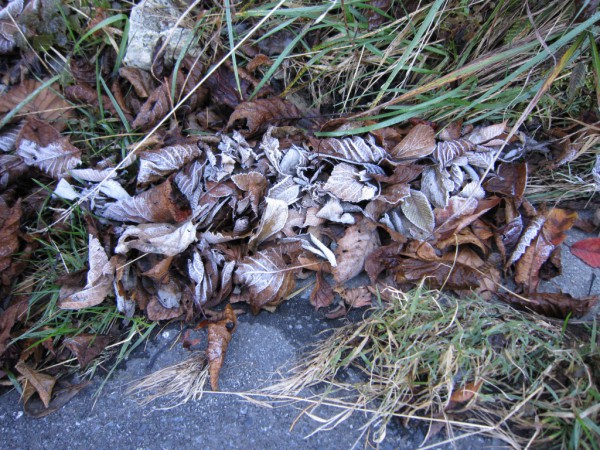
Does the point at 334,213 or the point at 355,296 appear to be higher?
the point at 334,213

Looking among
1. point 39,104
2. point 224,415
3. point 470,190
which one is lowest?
point 224,415

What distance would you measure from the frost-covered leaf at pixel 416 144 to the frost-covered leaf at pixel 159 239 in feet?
3.02

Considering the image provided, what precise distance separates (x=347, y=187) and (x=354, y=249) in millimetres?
256

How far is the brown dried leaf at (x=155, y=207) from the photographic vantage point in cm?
167

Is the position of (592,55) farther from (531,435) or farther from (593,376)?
(531,435)

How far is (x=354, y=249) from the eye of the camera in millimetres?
1728

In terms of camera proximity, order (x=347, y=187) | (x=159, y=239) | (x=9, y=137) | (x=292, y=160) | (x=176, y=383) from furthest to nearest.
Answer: (x=9, y=137), (x=292, y=160), (x=347, y=187), (x=159, y=239), (x=176, y=383)

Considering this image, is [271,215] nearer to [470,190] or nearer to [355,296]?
[355,296]

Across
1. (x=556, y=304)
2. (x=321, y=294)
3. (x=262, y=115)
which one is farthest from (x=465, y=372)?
(x=262, y=115)

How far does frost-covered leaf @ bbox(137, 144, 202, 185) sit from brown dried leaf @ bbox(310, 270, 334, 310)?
748mm

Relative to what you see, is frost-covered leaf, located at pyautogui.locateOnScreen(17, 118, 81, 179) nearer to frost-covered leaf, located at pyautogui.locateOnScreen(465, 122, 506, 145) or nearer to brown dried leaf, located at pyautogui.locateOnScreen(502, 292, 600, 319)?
frost-covered leaf, located at pyautogui.locateOnScreen(465, 122, 506, 145)

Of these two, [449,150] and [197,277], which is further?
[449,150]

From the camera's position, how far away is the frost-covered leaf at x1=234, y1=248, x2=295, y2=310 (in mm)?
1659

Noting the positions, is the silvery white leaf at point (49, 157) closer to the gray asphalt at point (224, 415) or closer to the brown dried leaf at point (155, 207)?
the brown dried leaf at point (155, 207)
